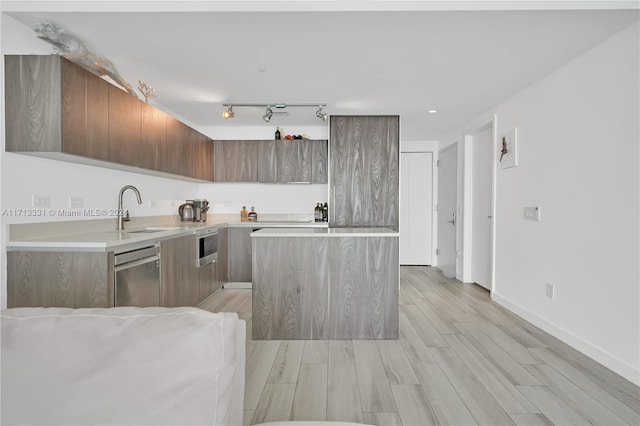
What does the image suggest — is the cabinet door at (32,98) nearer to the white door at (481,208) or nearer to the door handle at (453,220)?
the white door at (481,208)

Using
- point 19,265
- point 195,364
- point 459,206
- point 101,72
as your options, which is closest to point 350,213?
point 459,206

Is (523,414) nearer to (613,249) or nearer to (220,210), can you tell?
(613,249)

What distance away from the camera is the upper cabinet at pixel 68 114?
7.02ft

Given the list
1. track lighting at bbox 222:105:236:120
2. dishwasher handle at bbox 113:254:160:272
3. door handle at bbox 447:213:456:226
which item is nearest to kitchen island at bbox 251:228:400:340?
dishwasher handle at bbox 113:254:160:272

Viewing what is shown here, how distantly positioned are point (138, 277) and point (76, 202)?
86cm

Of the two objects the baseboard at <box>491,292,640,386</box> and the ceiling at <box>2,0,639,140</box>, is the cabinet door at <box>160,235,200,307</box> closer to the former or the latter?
the ceiling at <box>2,0,639,140</box>

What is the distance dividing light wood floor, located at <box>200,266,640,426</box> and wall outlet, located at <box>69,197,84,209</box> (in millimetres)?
1806

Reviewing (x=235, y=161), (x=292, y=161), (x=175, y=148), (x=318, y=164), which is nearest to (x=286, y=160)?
(x=292, y=161)

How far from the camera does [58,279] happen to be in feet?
7.11

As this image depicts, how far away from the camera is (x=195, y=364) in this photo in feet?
2.48

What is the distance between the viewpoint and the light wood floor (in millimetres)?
1845

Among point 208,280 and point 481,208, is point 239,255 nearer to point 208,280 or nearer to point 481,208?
point 208,280

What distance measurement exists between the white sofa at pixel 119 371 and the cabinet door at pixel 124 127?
2.19 meters

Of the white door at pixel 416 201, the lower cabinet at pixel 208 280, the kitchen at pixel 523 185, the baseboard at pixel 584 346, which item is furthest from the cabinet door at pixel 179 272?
the white door at pixel 416 201
